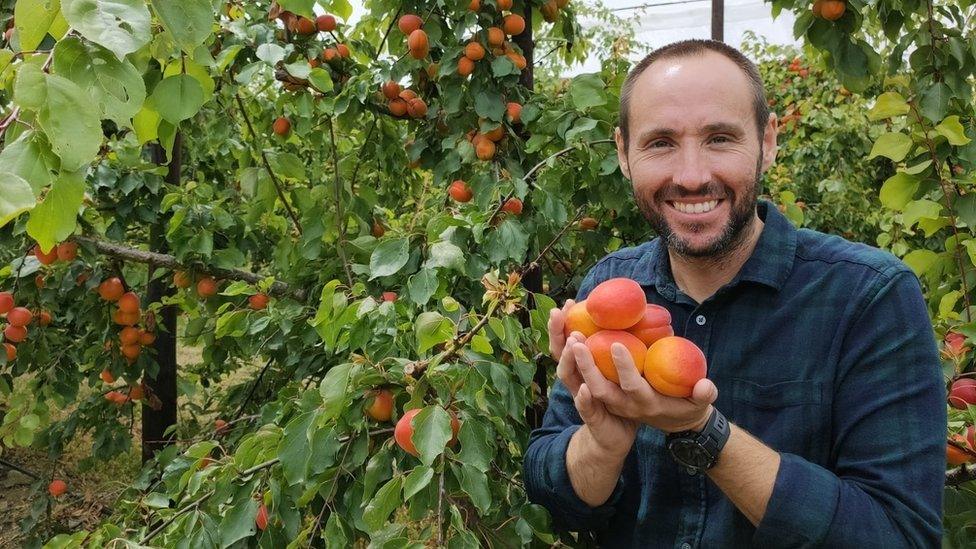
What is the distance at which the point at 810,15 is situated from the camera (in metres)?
2.39

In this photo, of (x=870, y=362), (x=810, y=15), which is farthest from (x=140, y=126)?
(x=810, y=15)

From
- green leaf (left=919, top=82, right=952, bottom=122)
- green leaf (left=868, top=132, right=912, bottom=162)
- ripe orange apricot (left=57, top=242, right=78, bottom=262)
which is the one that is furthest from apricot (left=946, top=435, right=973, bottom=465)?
ripe orange apricot (left=57, top=242, right=78, bottom=262)

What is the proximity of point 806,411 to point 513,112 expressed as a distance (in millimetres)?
1496

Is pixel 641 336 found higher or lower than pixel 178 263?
higher

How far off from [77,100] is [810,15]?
221 cm

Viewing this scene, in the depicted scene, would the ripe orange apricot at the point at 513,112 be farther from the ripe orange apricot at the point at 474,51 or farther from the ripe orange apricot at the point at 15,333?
the ripe orange apricot at the point at 15,333

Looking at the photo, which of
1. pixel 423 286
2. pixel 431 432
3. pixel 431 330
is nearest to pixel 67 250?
pixel 423 286

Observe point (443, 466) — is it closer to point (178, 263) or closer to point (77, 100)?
point (77, 100)

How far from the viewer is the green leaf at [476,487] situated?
1.29 meters

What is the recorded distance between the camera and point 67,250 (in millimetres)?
2854

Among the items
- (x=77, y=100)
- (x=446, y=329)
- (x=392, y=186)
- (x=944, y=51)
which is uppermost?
(x=944, y=51)

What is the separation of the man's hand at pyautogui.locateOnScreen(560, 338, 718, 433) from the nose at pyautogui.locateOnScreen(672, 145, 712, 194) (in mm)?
371

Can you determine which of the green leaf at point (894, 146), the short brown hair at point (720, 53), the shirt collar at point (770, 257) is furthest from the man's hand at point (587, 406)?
the green leaf at point (894, 146)

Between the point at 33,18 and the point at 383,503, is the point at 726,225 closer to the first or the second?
the point at 383,503
